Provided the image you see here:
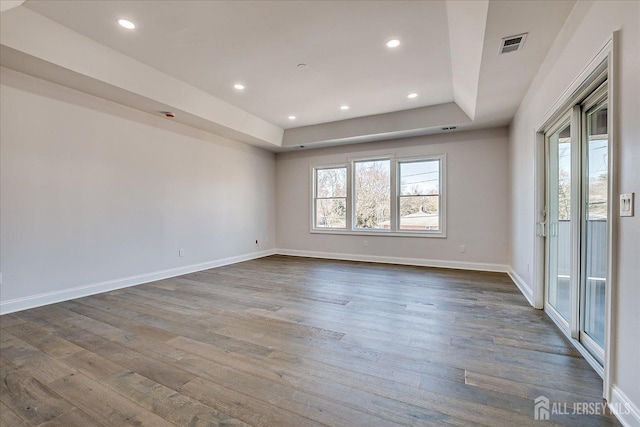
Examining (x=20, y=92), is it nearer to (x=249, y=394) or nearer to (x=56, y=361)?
(x=56, y=361)

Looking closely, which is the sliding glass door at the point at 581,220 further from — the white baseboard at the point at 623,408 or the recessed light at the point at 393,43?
the recessed light at the point at 393,43

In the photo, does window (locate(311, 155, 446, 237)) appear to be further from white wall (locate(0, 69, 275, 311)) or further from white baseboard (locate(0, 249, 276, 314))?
white baseboard (locate(0, 249, 276, 314))

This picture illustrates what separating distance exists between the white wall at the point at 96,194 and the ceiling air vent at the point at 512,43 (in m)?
4.80

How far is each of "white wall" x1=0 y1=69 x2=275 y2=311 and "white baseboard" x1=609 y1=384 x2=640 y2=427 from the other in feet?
17.3

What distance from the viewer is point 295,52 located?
3.40 m

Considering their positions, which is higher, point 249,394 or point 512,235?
point 512,235

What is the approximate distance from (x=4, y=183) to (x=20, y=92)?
1.05 meters

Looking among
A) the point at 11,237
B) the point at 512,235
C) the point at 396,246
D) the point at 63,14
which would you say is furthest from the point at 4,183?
the point at 512,235

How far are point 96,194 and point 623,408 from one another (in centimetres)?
546

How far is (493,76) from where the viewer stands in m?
3.22

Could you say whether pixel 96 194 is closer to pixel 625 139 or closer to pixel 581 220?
pixel 625 139

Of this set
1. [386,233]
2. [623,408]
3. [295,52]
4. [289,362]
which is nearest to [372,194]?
[386,233]

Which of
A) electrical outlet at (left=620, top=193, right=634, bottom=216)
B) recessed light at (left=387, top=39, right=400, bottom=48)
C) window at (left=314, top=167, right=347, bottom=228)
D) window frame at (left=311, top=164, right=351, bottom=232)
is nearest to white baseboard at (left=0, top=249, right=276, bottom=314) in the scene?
window frame at (left=311, top=164, right=351, bottom=232)

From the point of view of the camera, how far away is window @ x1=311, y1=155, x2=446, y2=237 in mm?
5875
